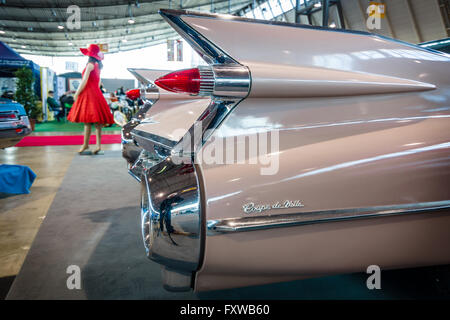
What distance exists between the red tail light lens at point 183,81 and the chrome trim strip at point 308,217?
0.41 meters

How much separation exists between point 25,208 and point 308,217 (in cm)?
259

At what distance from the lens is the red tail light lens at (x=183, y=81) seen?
91 centimetres

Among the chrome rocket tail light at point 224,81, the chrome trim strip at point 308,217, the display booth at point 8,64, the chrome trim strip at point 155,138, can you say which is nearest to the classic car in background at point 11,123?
the chrome trim strip at point 155,138

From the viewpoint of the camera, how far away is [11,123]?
2.71 metres

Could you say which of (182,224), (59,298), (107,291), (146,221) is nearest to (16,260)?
(59,298)

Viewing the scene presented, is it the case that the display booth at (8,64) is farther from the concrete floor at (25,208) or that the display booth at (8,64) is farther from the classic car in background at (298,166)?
the classic car in background at (298,166)

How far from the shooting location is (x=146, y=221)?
97cm

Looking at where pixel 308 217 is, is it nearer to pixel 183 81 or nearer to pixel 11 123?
pixel 183 81

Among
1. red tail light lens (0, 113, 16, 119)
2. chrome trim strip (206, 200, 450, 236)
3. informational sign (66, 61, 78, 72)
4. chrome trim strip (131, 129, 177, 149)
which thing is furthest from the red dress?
informational sign (66, 61, 78, 72)

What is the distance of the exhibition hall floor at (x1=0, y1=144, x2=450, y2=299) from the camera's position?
1.39 metres

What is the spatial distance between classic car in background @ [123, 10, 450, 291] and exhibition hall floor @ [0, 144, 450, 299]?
479 millimetres

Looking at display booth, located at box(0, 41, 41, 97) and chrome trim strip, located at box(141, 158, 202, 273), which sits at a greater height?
display booth, located at box(0, 41, 41, 97)

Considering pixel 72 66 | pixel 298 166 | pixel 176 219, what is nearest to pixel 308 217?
pixel 298 166

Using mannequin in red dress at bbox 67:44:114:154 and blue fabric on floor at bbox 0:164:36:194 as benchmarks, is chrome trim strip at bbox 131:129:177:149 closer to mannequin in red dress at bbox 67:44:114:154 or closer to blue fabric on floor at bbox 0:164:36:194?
blue fabric on floor at bbox 0:164:36:194
